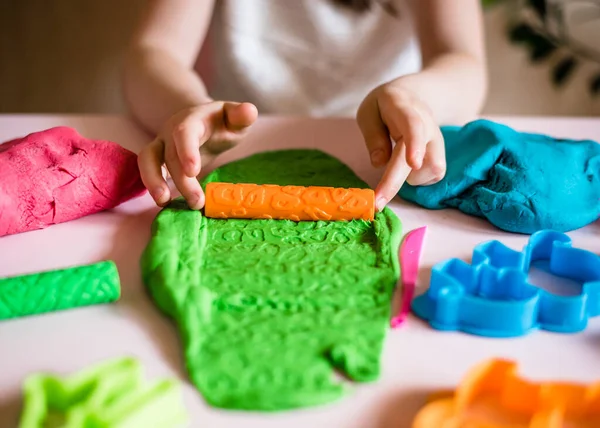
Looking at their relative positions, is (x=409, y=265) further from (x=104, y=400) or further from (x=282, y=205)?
(x=104, y=400)

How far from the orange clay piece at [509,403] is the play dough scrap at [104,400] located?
0.54 ft

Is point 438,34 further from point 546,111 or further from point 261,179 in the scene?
point 546,111

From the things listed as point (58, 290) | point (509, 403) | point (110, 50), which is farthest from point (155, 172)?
point (110, 50)

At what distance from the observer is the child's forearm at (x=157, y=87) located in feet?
2.78

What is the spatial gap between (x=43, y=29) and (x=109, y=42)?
0.18 meters

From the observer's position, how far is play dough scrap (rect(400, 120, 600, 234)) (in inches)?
26.5

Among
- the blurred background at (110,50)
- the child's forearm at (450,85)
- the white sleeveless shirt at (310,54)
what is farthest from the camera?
the blurred background at (110,50)

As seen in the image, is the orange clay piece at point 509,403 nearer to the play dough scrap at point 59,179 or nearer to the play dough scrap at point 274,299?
the play dough scrap at point 274,299

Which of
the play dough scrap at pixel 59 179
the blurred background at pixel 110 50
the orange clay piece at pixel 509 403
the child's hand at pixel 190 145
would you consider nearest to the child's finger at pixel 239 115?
the child's hand at pixel 190 145

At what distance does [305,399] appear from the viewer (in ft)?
1.42

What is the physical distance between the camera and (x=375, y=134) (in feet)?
2.51

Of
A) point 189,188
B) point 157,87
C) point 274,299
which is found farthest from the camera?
point 157,87

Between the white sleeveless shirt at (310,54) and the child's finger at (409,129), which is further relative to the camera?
the white sleeveless shirt at (310,54)

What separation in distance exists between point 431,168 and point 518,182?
9cm
